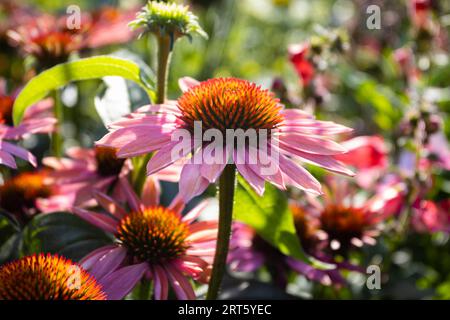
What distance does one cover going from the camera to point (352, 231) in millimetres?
829

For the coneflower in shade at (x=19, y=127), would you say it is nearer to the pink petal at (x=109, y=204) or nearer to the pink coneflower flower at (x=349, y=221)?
the pink petal at (x=109, y=204)

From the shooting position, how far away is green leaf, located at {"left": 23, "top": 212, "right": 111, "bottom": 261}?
0.67 metres

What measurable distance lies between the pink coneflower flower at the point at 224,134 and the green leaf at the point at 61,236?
14cm

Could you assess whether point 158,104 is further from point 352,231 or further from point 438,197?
point 438,197

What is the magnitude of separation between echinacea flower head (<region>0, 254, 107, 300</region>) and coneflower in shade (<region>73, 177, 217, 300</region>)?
0.27 ft

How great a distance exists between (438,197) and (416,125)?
0.22 metres

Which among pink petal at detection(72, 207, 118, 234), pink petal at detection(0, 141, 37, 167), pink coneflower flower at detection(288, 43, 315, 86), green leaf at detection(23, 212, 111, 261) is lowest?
green leaf at detection(23, 212, 111, 261)

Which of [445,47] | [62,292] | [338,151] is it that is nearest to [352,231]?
[338,151]

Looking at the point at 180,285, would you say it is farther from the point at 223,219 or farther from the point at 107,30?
the point at 107,30

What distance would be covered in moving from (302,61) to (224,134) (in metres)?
0.44

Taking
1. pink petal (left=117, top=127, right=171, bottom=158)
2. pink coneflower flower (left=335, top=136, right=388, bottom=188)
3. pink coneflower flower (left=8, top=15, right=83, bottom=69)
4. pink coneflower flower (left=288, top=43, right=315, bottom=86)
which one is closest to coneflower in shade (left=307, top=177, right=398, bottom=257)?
pink coneflower flower (left=335, top=136, right=388, bottom=188)

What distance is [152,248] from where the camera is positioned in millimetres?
653

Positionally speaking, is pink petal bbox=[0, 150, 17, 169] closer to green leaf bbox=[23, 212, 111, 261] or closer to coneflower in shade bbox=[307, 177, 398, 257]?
green leaf bbox=[23, 212, 111, 261]

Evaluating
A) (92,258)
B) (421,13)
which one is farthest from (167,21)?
(421,13)
